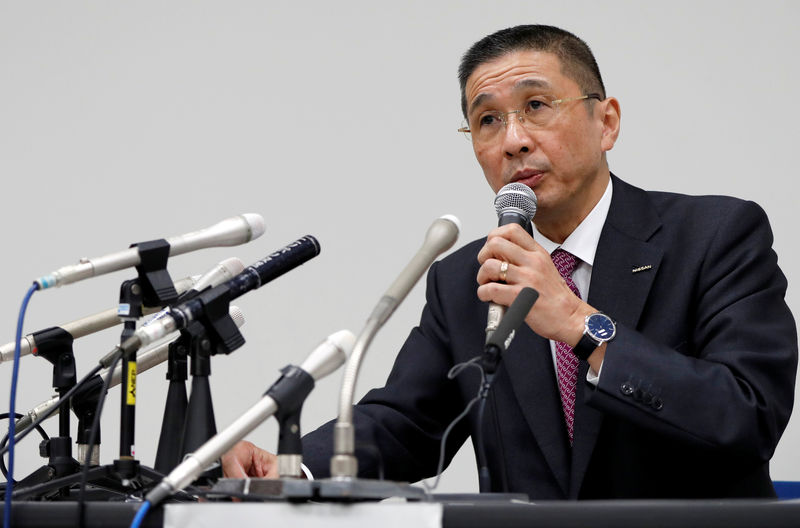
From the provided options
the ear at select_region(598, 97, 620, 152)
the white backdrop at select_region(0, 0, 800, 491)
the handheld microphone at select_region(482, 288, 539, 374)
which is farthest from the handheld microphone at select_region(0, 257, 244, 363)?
the white backdrop at select_region(0, 0, 800, 491)

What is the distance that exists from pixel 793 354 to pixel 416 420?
0.73 metres

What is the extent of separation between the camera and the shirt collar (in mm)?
1882

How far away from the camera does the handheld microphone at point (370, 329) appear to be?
3.14ft

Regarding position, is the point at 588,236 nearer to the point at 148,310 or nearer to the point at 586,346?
the point at 586,346

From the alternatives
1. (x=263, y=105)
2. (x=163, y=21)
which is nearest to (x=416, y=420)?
(x=263, y=105)

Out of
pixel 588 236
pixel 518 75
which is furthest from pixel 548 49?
pixel 588 236

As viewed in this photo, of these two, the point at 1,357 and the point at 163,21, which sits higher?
the point at 163,21

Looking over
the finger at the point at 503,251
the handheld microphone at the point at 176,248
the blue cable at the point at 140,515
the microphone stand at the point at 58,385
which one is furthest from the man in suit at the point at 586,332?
the blue cable at the point at 140,515

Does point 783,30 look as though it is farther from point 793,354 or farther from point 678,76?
point 793,354

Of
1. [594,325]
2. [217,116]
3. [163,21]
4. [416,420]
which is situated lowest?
[416,420]

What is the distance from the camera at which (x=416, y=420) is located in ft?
6.31

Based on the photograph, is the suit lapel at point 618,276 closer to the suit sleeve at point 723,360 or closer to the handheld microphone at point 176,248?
the suit sleeve at point 723,360

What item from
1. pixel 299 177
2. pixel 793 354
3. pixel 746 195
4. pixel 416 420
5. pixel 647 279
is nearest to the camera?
pixel 793 354

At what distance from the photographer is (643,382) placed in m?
1.40
